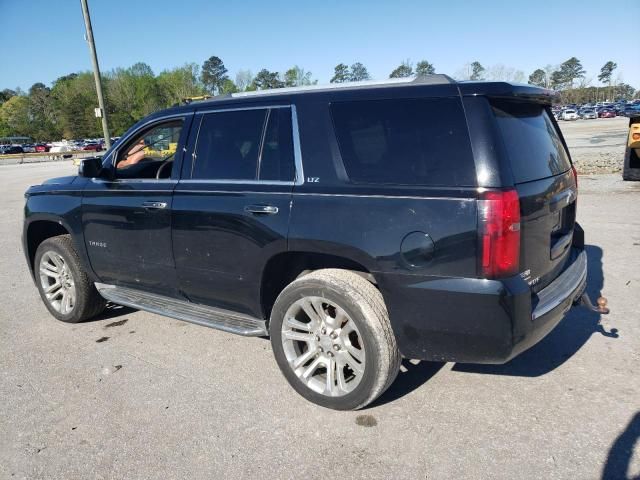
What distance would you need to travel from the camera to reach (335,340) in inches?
120

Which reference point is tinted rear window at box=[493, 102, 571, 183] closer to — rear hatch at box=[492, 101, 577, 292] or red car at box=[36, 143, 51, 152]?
rear hatch at box=[492, 101, 577, 292]

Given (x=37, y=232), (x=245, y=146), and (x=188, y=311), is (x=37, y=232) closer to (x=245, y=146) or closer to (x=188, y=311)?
(x=188, y=311)

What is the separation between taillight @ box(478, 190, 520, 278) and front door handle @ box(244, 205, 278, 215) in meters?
1.28

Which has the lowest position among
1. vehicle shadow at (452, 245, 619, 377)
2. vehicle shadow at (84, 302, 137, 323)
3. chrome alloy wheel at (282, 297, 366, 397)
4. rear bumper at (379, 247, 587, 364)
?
vehicle shadow at (452, 245, 619, 377)

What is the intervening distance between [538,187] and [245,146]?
1.92 meters

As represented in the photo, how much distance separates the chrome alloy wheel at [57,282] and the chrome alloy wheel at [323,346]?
2.59 meters

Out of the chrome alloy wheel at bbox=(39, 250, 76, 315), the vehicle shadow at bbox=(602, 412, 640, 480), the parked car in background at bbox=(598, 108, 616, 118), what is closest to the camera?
the vehicle shadow at bbox=(602, 412, 640, 480)

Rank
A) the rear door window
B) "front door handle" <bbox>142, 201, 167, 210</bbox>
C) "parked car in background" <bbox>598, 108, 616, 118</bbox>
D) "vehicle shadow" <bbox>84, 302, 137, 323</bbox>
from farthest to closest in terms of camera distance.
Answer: "parked car in background" <bbox>598, 108, 616, 118</bbox> → "vehicle shadow" <bbox>84, 302, 137, 323</bbox> → "front door handle" <bbox>142, 201, 167, 210</bbox> → the rear door window

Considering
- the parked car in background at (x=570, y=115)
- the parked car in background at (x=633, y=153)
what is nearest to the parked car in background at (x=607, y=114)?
the parked car in background at (x=570, y=115)

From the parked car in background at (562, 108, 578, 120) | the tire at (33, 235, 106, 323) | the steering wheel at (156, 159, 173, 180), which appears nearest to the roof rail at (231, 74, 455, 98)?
the steering wheel at (156, 159, 173, 180)

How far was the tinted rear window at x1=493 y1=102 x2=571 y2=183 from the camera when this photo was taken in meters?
2.68

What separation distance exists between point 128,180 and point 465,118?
2.80 metres

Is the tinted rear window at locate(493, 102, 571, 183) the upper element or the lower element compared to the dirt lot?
upper

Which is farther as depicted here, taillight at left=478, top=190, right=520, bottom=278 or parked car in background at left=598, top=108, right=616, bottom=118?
parked car in background at left=598, top=108, right=616, bottom=118
